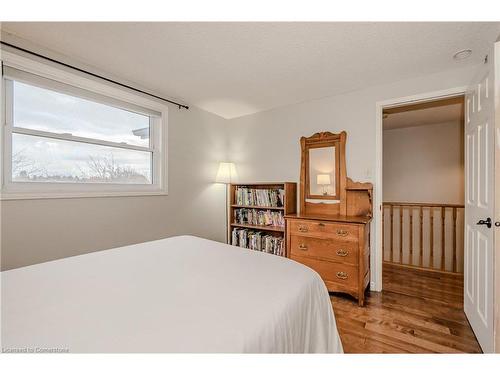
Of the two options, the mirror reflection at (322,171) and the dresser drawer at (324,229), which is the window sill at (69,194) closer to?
the dresser drawer at (324,229)

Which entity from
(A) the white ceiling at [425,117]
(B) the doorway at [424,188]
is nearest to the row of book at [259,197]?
(B) the doorway at [424,188]

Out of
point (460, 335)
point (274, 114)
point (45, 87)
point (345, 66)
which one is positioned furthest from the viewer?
point (274, 114)

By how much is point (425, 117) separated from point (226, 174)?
125 inches

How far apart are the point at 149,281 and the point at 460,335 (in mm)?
2252

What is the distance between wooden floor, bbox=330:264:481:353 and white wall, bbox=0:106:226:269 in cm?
197

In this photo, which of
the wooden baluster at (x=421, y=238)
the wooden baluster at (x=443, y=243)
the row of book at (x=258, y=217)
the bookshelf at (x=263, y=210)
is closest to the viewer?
the bookshelf at (x=263, y=210)

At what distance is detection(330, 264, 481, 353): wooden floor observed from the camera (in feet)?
5.32

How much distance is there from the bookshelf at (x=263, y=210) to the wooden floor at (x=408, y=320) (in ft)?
3.32

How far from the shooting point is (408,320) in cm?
195

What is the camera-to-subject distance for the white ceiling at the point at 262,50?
1.62 meters

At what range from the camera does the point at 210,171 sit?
3391mm
